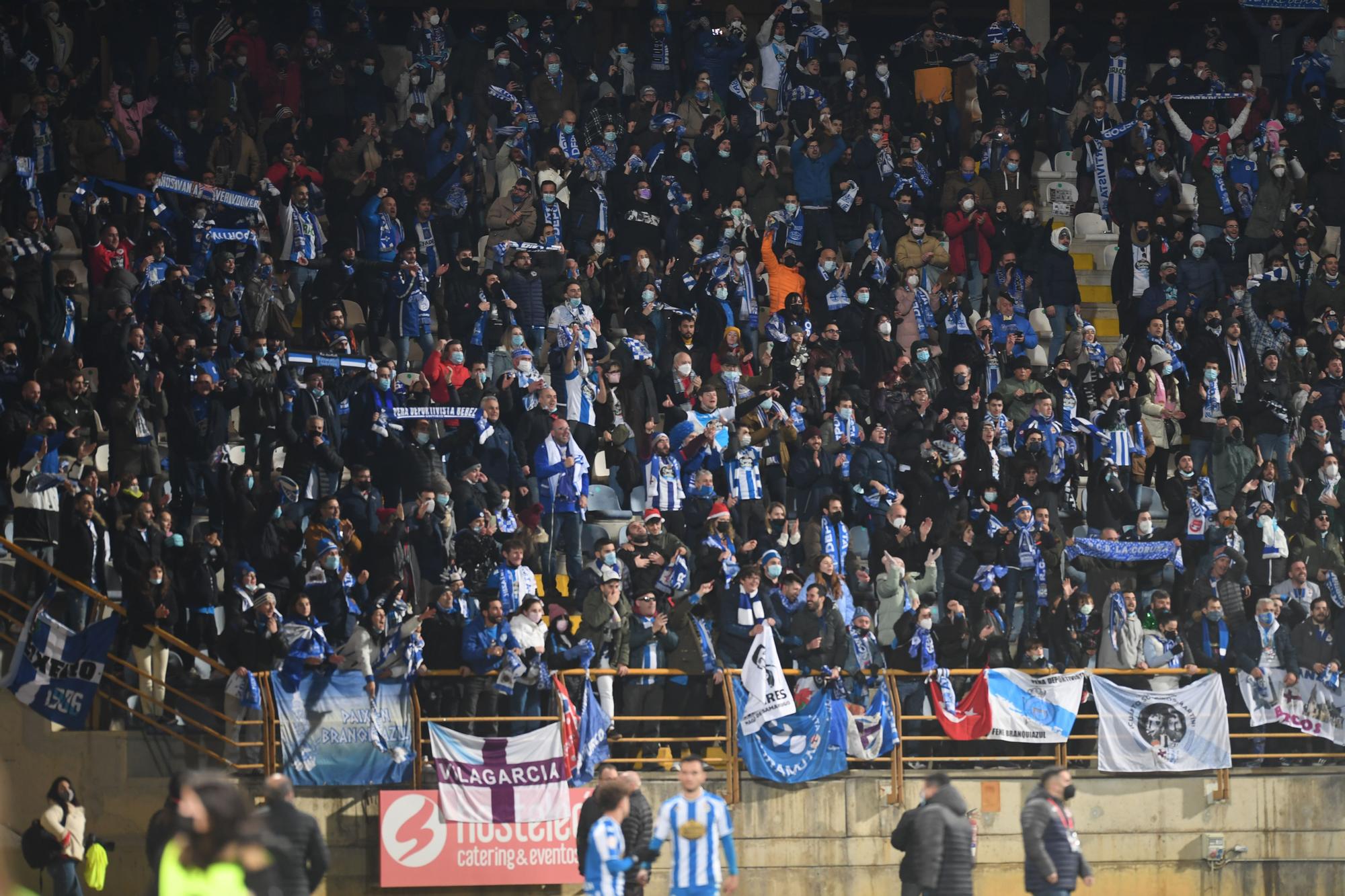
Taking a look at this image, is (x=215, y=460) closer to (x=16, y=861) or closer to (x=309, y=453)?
(x=309, y=453)

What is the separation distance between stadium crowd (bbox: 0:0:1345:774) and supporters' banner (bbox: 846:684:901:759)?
36cm

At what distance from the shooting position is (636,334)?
23.4 metres

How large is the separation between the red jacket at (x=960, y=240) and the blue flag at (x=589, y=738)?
31.6 feet

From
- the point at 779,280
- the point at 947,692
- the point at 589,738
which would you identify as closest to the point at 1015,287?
the point at 779,280

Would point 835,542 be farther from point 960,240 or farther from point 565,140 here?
point 565,140

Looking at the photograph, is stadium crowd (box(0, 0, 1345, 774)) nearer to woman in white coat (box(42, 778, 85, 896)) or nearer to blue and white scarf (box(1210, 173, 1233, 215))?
blue and white scarf (box(1210, 173, 1233, 215))

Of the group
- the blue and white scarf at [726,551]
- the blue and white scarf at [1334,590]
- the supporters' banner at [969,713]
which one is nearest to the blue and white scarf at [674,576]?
the blue and white scarf at [726,551]

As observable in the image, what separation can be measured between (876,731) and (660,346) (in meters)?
6.03

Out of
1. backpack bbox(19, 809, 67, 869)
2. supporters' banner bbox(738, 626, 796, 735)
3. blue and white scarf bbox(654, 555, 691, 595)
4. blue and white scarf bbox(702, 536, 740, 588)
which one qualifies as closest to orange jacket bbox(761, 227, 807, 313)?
blue and white scarf bbox(702, 536, 740, 588)

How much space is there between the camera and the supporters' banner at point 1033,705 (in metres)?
19.8

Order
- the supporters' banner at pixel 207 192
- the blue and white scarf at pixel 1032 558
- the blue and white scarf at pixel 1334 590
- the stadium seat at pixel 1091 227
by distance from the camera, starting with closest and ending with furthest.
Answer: the blue and white scarf at pixel 1032 558
the blue and white scarf at pixel 1334 590
the supporters' banner at pixel 207 192
the stadium seat at pixel 1091 227

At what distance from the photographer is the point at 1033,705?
65.5ft

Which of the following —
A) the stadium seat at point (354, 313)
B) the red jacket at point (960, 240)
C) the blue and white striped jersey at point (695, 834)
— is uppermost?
the red jacket at point (960, 240)

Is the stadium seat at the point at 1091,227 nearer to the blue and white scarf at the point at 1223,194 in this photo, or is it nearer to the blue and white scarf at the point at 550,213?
the blue and white scarf at the point at 1223,194
